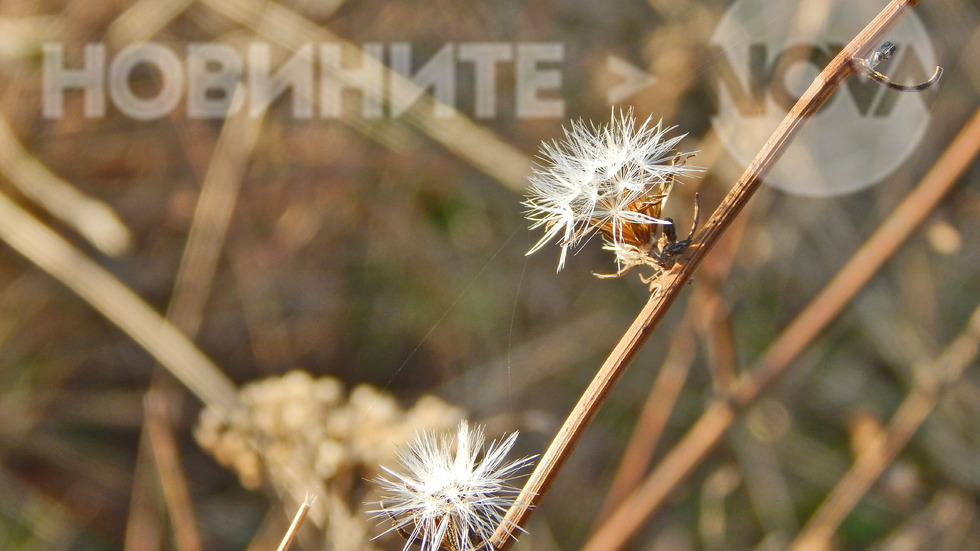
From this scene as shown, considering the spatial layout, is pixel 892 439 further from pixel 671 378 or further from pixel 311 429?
pixel 311 429

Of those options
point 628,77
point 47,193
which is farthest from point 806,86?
point 47,193

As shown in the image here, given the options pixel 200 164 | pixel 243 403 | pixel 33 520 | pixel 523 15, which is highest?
pixel 523 15

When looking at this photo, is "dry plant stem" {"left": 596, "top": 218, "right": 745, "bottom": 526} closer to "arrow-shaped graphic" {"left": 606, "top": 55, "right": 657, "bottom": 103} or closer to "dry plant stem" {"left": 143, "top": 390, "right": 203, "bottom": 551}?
"arrow-shaped graphic" {"left": 606, "top": 55, "right": 657, "bottom": 103}

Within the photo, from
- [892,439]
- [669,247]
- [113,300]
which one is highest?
[892,439]

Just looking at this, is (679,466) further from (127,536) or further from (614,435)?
(127,536)

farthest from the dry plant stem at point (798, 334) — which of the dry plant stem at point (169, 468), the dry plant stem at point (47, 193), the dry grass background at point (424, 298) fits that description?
the dry plant stem at point (47, 193)

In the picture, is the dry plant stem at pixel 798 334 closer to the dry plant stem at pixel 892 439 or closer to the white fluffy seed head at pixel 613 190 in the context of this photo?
the dry plant stem at pixel 892 439

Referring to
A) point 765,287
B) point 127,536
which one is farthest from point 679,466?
point 127,536
